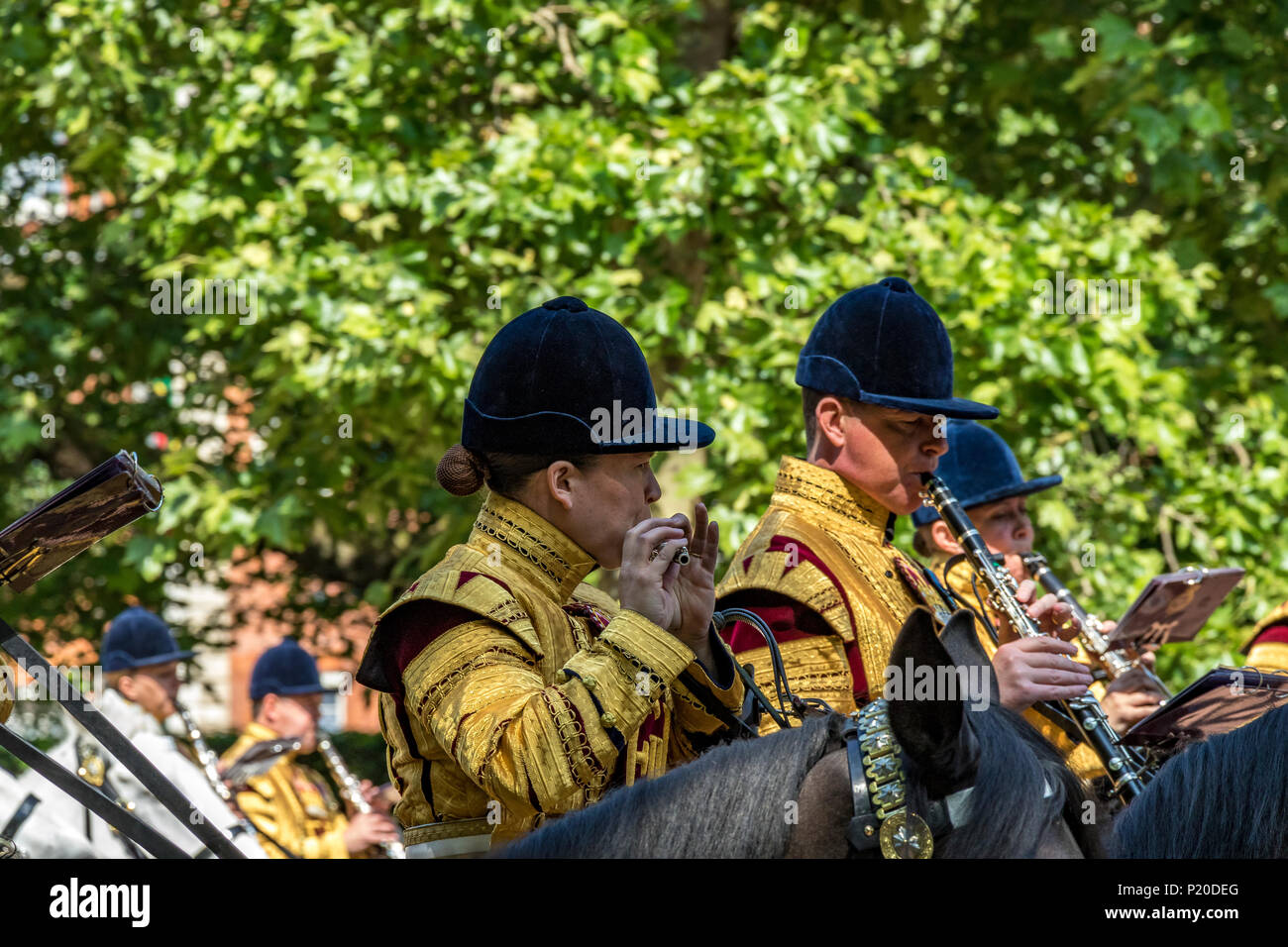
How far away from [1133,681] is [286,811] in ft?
17.6

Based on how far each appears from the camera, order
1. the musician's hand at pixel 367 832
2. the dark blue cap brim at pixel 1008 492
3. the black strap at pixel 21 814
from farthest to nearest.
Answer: the musician's hand at pixel 367 832
the dark blue cap brim at pixel 1008 492
the black strap at pixel 21 814

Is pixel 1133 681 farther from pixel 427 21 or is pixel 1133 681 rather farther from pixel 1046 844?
pixel 427 21

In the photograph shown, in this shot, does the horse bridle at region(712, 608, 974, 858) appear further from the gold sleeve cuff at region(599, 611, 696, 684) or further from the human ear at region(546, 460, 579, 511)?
the human ear at region(546, 460, 579, 511)

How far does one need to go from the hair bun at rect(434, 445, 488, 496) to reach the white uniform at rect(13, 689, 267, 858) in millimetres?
1863

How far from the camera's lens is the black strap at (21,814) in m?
5.01

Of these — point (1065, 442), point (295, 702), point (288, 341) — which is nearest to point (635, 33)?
point (288, 341)

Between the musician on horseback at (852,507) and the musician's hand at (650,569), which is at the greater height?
the musician on horseback at (852,507)

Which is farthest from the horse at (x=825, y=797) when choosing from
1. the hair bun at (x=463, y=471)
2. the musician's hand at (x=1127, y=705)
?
the musician's hand at (x=1127, y=705)

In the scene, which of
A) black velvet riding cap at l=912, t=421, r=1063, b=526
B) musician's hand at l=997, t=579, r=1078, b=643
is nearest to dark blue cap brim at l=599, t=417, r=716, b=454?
musician's hand at l=997, t=579, r=1078, b=643


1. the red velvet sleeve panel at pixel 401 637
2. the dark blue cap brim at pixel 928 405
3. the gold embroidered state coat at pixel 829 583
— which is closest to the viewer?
the red velvet sleeve panel at pixel 401 637

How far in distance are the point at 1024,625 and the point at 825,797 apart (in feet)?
7.07

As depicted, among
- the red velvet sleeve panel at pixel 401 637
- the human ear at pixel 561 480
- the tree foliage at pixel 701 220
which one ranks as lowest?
the red velvet sleeve panel at pixel 401 637

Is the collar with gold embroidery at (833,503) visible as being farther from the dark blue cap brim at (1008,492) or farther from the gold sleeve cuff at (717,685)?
the dark blue cap brim at (1008,492)

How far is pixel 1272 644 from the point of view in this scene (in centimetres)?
485
